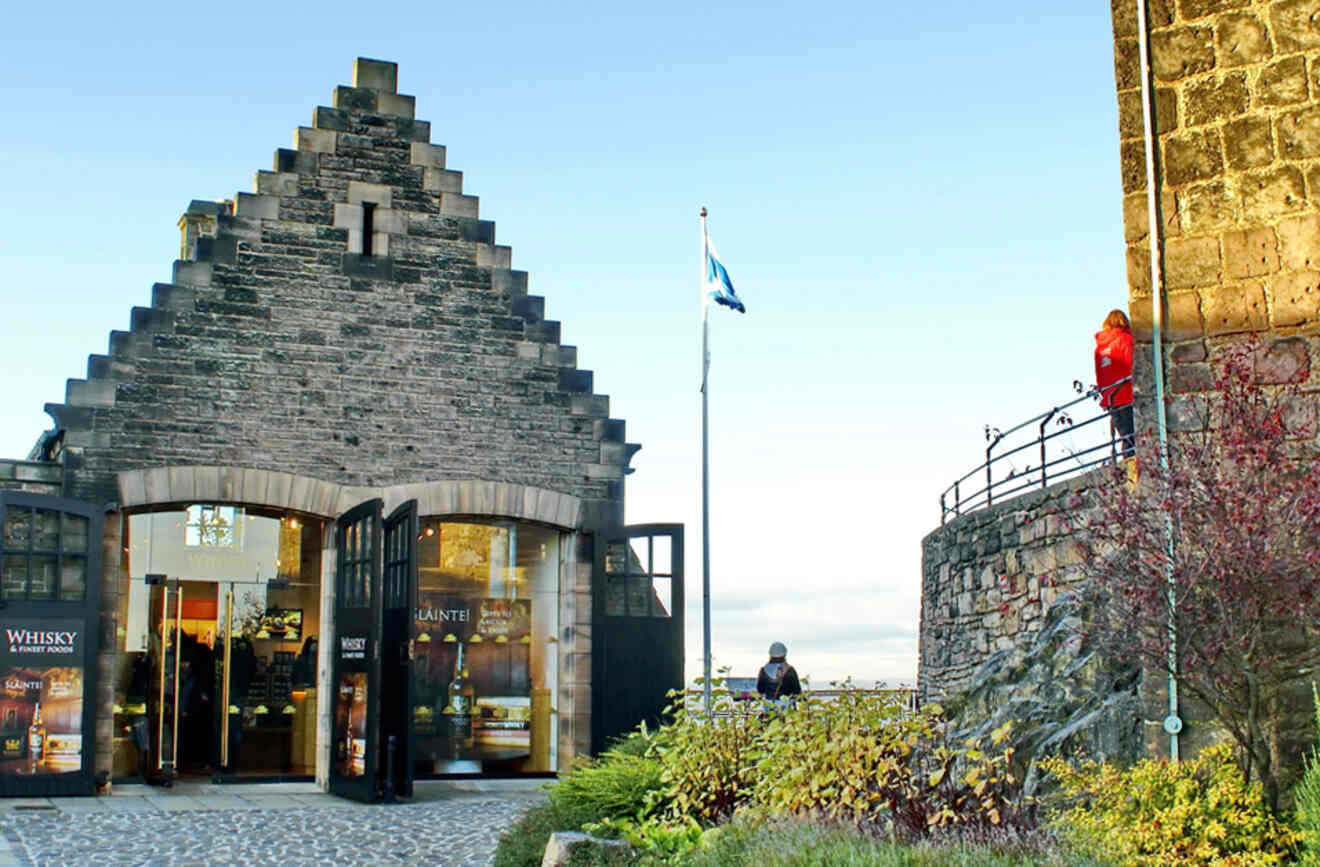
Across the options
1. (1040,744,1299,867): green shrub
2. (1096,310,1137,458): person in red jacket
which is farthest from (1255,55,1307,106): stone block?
(1096,310,1137,458): person in red jacket

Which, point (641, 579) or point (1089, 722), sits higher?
point (641, 579)

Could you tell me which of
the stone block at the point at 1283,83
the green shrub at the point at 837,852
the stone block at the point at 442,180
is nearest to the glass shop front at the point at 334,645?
the stone block at the point at 442,180

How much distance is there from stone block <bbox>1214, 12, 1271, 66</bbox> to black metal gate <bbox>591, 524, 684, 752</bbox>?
10.9 m

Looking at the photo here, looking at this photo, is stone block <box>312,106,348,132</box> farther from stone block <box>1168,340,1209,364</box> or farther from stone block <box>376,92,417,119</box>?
stone block <box>1168,340,1209,364</box>

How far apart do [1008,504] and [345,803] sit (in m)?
8.13

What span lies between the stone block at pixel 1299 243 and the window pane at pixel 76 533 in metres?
12.9

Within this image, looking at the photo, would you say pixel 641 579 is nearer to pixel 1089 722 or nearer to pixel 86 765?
pixel 86 765

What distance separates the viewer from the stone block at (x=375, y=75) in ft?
61.9

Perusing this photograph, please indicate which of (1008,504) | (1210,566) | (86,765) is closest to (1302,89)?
(1210,566)

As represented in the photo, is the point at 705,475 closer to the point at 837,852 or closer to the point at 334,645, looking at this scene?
the point at 334,645

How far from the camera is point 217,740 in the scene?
57.6 ft

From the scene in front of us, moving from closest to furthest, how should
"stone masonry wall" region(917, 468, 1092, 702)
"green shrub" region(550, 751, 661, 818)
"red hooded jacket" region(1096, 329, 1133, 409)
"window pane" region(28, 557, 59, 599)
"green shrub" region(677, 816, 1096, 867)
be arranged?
"green shrub" region(677, 816, 1096, 867), "green shrub" region(550, 751, 661, 818), "red hooded jacket" region(1096, 329, 1133, 409), "stone masonry wall" region(917, 468, 1092, 702), "window pane" region(28, 557, 59, 599)

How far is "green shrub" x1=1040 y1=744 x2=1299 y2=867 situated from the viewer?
7500mm

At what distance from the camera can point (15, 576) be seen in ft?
52.8
